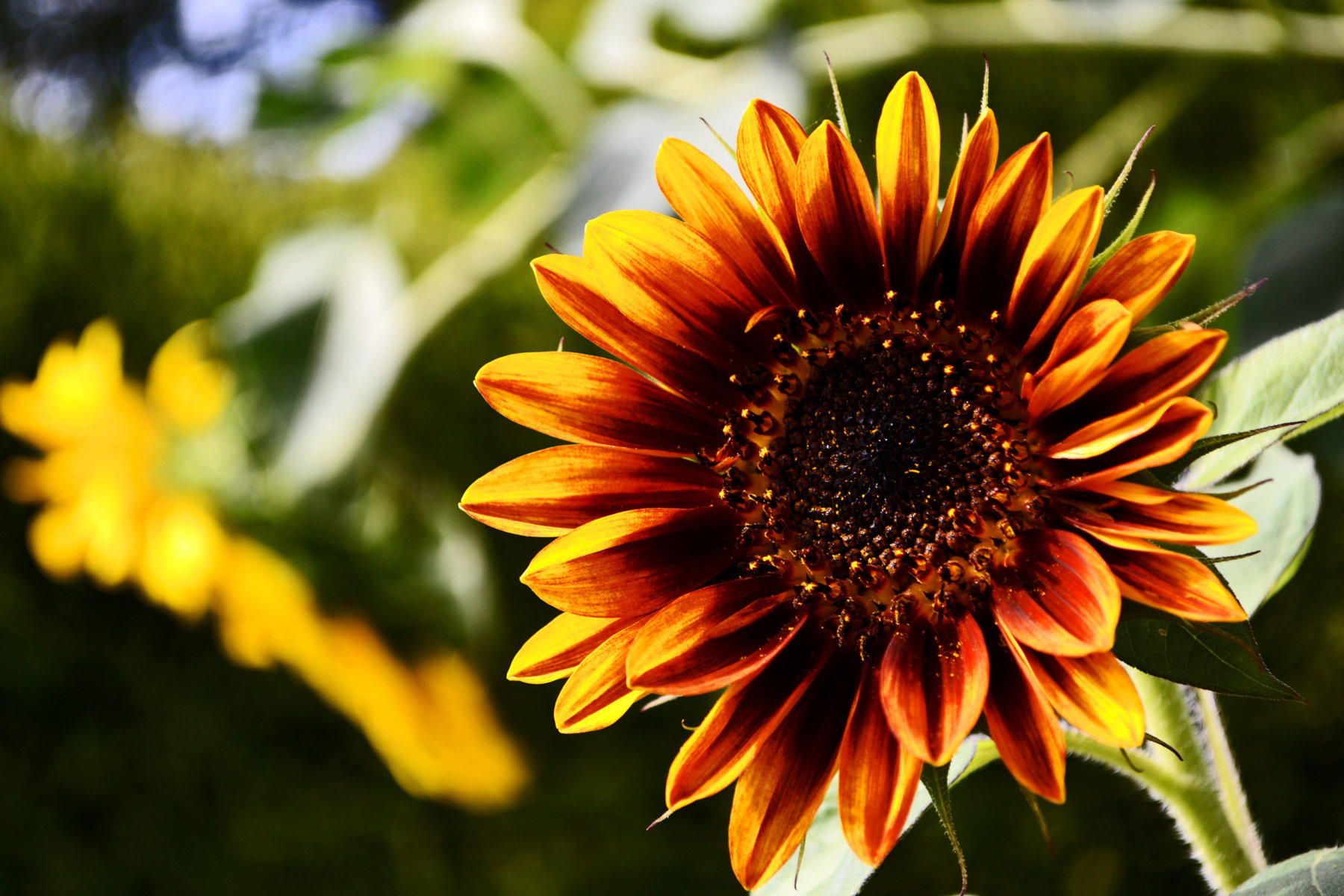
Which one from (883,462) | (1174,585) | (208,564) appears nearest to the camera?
(1174,585)

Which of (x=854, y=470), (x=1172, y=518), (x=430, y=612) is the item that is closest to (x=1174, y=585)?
(x=1172, y=518)

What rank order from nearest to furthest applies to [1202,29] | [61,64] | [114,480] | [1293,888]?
[1293,888]
[1202,29]
[114,480]
[61,64]

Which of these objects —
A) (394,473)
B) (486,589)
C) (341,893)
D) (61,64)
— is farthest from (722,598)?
(61,64)

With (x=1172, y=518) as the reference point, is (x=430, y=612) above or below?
above

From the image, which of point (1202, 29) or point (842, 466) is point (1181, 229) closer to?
point (1202, 29)

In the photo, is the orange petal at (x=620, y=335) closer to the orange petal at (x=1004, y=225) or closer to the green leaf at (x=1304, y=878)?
the orange petal at (x=1004, y=225)

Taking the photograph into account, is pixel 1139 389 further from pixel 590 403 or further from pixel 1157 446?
pixel 590 403
